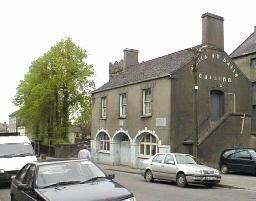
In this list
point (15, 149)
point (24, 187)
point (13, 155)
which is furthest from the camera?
point (15, 149)

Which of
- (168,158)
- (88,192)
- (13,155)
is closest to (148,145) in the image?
(168,158)

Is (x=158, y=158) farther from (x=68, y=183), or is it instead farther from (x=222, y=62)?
(x=68, y=183)

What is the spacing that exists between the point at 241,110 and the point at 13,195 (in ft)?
83.5

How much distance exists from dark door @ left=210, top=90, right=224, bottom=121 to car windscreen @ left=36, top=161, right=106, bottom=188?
2346 centimetres

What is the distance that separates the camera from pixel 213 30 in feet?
105

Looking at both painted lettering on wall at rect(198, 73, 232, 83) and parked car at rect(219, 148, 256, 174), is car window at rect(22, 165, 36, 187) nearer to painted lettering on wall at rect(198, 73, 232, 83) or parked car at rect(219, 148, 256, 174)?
parked car at rect(219, 148, 256, 174)

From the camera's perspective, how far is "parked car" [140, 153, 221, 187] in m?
19.4

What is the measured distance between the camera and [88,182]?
8.55 m

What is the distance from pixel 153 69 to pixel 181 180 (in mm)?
15089

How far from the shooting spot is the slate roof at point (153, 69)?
3109 cm

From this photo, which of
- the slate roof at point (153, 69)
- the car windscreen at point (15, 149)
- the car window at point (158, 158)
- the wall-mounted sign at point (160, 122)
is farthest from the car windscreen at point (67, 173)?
the slate roof at point (153, 69)

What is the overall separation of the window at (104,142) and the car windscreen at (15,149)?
1824 cm

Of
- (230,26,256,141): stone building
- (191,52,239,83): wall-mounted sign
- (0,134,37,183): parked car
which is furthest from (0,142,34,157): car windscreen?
(230,26,256,141): stone building

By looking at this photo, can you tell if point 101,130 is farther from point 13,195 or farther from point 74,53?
point 13,195
